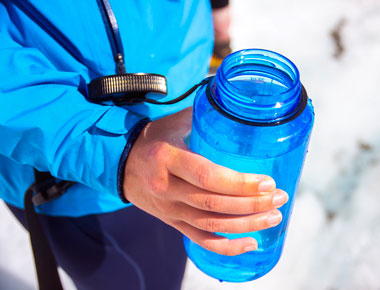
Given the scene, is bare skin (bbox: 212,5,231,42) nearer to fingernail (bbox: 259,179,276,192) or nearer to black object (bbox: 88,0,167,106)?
black object (bbox: 88,0,167,106)

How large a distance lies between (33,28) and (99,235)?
0.42m

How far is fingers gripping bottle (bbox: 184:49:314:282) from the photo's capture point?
0.45 metres

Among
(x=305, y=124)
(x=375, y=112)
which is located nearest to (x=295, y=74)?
(x=305, y=124)

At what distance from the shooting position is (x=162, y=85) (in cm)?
63

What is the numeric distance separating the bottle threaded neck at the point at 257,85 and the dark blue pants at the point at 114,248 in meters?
0.40

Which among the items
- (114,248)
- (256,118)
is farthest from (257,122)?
(114,248)

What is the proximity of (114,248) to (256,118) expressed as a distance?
50 centimetres

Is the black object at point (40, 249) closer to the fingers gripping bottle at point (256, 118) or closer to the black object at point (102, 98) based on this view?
the black object at point (102, 98)

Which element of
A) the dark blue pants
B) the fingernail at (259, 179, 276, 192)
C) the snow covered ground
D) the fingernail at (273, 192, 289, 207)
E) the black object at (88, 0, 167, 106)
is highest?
the black object at (88, 0, 167, 106)

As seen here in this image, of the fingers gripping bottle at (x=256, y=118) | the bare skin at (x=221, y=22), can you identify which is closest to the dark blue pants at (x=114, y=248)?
the fingers gripping bottle at (x=256, y=118)

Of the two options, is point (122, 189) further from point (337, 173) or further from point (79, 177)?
point (337, 173)

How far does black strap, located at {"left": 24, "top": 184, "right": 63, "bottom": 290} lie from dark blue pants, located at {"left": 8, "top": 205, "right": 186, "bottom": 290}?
79 mm

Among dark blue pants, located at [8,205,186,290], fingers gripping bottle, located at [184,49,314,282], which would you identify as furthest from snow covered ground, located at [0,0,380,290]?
fingers gripping bottle, located at [184,49,314,282]

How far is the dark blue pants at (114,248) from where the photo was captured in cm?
79
